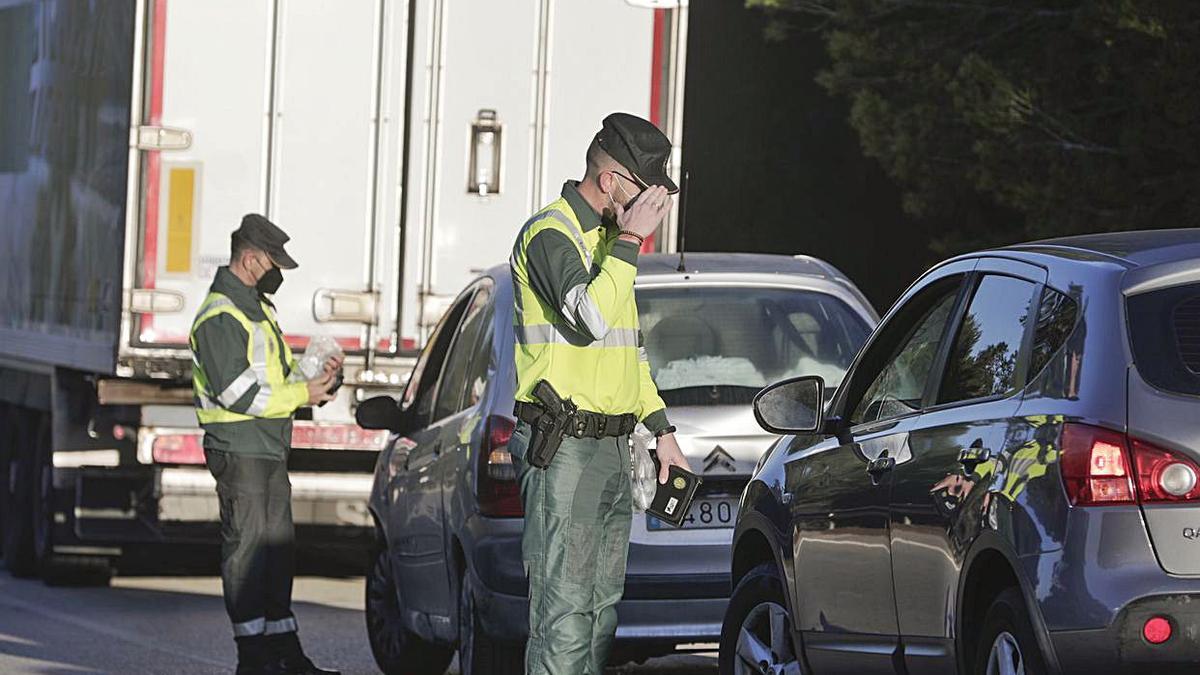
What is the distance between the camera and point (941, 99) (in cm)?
1531

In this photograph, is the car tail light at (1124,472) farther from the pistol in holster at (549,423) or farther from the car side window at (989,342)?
the pistol in holster at (549,423)

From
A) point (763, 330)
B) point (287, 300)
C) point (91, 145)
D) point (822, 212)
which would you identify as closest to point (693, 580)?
point (763, 330)

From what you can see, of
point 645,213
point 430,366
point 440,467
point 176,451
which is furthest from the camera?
point 176,451

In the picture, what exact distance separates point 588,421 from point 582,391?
0.27 ft

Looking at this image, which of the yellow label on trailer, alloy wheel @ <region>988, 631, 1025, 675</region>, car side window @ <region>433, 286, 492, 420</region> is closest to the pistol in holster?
alloy wheel @ <region>988, 631, 1025, 675</region>

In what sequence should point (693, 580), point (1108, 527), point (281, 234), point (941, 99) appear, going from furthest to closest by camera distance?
1. point (941, 99)
2. point (281, 234)
3. point (693, 580)
4. point (1108, 527)

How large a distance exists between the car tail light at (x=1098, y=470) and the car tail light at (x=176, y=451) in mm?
8801

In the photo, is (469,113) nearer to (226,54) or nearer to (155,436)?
(226,54)

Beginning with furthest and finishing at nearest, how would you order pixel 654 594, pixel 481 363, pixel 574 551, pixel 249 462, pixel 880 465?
1. pixel 249 462
2. pixel 481 363
3. pixel 654 594
4. pixel 574 551
5. pixel 880 465

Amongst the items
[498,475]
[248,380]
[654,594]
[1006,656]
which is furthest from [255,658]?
[1006,656]

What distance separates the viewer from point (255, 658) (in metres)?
10.1

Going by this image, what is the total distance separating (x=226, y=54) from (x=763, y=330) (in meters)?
4.99

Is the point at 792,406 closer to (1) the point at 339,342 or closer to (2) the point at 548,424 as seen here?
(2) the point at 548,424

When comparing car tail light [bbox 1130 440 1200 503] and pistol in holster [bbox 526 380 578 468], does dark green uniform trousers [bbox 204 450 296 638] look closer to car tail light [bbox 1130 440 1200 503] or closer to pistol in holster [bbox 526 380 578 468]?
pistol in holster [bbox 526 380 578 468]
